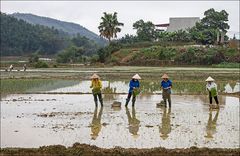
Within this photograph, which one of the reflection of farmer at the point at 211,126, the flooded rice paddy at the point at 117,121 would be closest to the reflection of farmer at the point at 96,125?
the flooded rice paddy at the point at 117,121

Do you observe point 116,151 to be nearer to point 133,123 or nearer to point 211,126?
point 133,123

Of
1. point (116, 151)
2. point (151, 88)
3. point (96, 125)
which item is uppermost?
point (151, 88)

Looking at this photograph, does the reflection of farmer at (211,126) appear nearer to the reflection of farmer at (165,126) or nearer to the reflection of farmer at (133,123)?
the reflection of farmer at (165,126)

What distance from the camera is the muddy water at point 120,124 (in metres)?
8.73

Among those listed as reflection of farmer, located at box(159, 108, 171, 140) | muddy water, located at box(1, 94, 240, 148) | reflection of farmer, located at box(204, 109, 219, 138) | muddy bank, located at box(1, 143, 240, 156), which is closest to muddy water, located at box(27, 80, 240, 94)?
muddy water, located at box(1, 94, 240, 148)

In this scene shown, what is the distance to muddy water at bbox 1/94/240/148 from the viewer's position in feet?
28.6

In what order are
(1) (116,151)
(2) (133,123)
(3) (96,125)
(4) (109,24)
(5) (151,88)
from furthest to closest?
1. (4) (109,24)
2. (5) (151,88)
3. (2) (133,123)
4. (3) (96,125)
5. (1) (116,151)

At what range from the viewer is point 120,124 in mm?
10883

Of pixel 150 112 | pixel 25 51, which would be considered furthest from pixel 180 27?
pixel 150 112

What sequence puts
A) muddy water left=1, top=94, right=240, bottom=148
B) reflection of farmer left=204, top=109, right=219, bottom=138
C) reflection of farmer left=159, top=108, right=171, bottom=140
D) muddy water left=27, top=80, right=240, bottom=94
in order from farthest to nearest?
muddy water left=27, top=80, right=240, bottom=94 < reflection of farmer left=204, top=109, right=219, bottom=138 < reflection of farmer left=159, top=108, right=171, bottom=140 < muddy water left=1, top=94, right=240, bottom=148

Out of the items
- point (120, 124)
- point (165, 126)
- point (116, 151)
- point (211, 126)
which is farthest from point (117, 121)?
point (116, 151)

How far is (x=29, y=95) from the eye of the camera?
19.3m

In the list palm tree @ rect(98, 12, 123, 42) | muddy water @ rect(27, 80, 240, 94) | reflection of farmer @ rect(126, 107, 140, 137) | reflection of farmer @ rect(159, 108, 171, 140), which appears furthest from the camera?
palm tree @ rect(98, 12, 123, 42)

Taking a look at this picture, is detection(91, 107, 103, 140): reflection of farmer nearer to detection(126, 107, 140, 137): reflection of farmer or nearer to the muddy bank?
detection(126, 107, 140, 137): reflection of farmer
